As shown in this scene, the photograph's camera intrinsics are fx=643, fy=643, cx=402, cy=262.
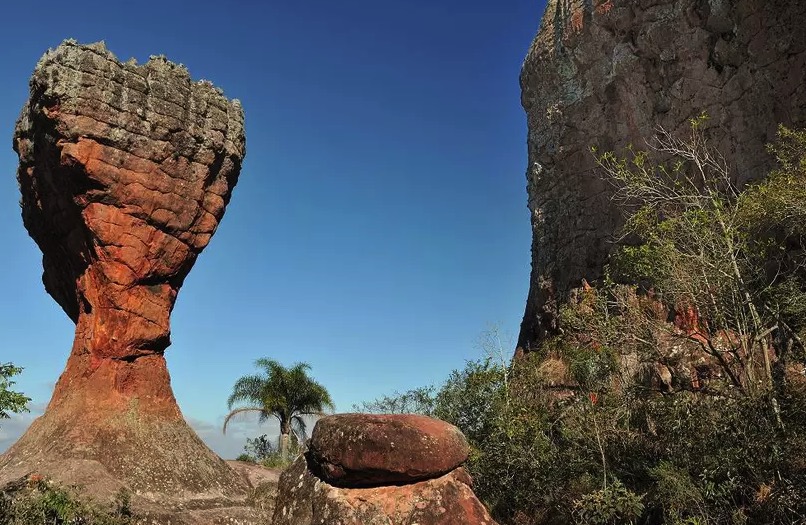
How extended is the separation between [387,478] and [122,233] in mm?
13230

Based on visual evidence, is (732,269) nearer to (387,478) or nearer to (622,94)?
(387,478)

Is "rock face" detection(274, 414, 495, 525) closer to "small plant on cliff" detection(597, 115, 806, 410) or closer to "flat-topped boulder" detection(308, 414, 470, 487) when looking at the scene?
"flat-topped boulder" detection(308, 414, 470, 487)

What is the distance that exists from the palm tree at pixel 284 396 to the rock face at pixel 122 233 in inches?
464

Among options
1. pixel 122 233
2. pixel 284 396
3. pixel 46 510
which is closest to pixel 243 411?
pixel 284 396

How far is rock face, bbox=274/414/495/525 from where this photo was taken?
6949mm

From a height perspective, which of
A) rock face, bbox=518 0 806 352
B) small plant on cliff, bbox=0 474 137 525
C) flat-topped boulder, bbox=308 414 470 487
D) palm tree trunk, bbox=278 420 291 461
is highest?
rock face, bbox=518 0 806 352

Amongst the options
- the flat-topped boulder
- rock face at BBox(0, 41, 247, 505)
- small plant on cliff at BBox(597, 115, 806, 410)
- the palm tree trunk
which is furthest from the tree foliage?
the palm tree trunk

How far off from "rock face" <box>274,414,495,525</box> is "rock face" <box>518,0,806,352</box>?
18007 millimetres

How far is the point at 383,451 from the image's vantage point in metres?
7.03

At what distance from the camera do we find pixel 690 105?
81.6 feet

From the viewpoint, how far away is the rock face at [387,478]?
6.95m

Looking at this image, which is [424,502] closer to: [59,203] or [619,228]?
[59,203]

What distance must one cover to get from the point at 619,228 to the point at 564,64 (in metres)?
9.53

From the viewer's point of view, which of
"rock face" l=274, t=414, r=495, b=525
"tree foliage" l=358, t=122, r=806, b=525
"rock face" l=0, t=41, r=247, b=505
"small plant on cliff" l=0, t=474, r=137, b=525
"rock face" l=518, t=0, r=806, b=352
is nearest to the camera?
"rock face" l=274, t=414, r=495, b=525
